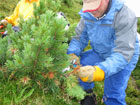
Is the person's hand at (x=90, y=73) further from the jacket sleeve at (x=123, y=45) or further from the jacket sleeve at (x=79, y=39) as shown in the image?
the jacket sleeve at (x=79, y=39)

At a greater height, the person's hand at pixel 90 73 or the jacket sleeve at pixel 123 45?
the jacket sleeve at pixel 123 45

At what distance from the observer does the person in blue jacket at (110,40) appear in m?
1.80

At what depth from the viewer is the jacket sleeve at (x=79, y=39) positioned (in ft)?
7.91

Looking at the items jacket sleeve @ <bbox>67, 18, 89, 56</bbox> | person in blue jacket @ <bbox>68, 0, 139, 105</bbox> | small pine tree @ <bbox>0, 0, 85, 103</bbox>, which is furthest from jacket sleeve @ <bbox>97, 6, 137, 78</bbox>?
jacket sleeve @ <bbox>67, 18, 89, 56</bbox>

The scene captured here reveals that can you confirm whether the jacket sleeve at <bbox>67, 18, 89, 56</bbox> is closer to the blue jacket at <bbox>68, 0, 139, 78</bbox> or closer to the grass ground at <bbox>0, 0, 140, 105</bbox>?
the blue jacket at <bbox>68, 0, 139, 78</bbox>

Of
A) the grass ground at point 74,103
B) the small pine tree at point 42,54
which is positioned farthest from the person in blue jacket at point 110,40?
the grass ground at point 74,103

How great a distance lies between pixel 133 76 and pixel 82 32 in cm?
238

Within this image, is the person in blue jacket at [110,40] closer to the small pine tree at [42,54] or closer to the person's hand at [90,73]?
the person's hand at [90,73]

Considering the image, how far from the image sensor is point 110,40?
2.24m

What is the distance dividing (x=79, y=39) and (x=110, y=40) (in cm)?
59

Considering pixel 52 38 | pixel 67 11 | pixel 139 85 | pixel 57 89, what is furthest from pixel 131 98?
pixel 67 11

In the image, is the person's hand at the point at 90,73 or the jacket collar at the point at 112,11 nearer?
the person's hand at the point at 90,73

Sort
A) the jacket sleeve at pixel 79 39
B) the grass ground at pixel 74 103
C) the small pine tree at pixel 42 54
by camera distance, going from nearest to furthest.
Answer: the small pine tree at pixel 42 54
the grass ground at pixel 74 103
the jacket sleeve at pixel 79 39

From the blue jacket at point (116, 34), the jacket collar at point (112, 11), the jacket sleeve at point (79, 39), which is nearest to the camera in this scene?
the blue jacket at point (116, 34)
